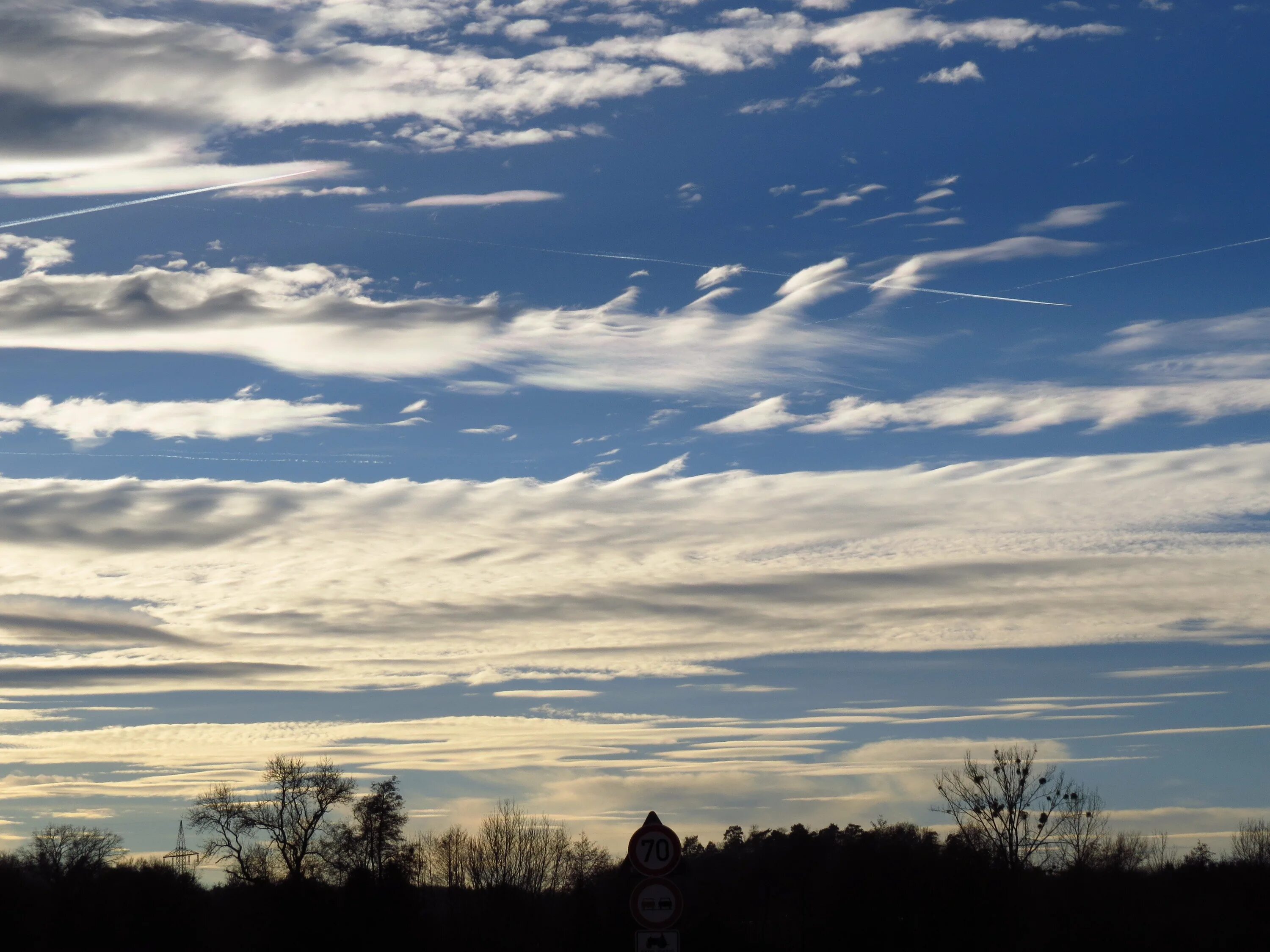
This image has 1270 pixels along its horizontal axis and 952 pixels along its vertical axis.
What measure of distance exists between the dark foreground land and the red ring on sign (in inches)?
2199

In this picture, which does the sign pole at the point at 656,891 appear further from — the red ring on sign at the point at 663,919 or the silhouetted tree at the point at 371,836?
the silhouetted tree at the point at 371,836

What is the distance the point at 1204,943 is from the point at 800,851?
75.8 meters

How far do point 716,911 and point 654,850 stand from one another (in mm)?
90175

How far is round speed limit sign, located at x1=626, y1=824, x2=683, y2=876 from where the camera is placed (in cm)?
1561

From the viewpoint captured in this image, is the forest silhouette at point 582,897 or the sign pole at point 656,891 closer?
the sign pole at point 656,891

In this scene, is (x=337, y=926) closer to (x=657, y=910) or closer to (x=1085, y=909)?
(x=1085, y=909)

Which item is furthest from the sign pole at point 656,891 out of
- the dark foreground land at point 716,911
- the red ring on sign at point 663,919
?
the dark foreground land at point 716,911

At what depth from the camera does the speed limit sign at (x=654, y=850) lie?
15.6 metres

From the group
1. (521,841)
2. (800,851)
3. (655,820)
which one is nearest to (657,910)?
(655,820)

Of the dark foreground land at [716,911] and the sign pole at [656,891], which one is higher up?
the sign pole at [656,891]

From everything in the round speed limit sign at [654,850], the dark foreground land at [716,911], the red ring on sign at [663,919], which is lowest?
the dark foreground land at [716,911]

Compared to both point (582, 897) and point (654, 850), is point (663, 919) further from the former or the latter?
point (582, 897)

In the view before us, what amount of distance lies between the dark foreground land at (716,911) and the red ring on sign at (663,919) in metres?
55.9

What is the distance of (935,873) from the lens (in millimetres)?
75500
